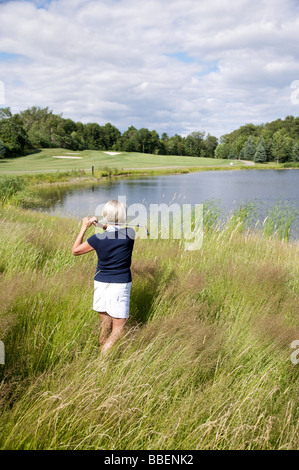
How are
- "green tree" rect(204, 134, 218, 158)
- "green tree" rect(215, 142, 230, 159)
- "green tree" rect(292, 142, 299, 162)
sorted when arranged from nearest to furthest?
"green tree" rect(292, 142, 299, 162), "green tree" rect(215, 142, 230, 159), "green tree" rect(204, 134, 218, 158)

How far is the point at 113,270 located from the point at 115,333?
510mm

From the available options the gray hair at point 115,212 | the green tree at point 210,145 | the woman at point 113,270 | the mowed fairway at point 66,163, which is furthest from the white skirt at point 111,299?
the green tree at point 210,145

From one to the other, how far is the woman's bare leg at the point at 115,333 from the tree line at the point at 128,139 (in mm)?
49773

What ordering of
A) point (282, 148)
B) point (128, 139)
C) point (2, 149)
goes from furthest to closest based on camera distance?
point (128, 139), point (282, 148), point (2, 149)

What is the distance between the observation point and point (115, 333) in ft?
8.45

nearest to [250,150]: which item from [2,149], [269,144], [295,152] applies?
[269,144]

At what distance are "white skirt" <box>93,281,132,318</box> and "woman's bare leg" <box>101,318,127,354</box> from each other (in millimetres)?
64

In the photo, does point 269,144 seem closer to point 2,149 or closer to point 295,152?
point 295,152

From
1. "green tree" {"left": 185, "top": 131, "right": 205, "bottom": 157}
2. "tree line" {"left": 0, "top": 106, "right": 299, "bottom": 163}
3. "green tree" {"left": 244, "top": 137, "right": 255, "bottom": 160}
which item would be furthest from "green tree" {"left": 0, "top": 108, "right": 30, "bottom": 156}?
"green tree" {"left": 185, "top": 131, "right": 205, "bottom": 157}

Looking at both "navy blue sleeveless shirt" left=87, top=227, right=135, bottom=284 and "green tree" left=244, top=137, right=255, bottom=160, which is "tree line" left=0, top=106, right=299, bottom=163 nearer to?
"green tree" left=244, top=137, right=255, bottom=160

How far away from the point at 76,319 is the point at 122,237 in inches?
29.2

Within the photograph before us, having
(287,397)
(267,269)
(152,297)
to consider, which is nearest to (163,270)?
(152,297)

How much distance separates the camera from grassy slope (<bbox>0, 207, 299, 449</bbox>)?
175 centimetres
